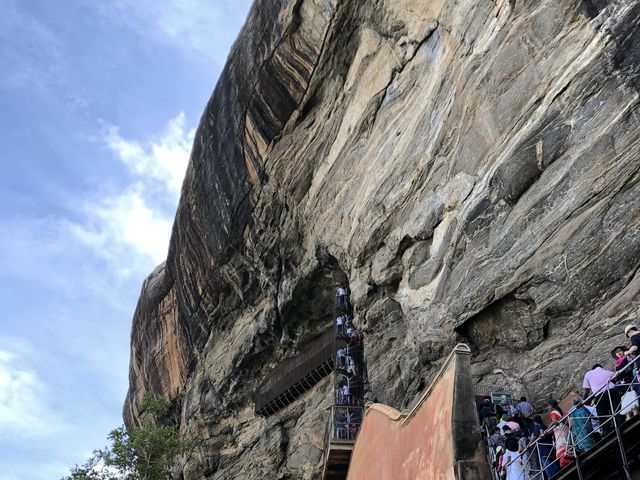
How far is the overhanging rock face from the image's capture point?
927 cm

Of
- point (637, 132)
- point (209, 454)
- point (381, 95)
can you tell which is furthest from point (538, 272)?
point (209, 454)

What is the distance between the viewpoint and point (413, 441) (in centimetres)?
1106

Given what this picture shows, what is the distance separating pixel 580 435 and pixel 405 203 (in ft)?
30.5

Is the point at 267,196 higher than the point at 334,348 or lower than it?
higher

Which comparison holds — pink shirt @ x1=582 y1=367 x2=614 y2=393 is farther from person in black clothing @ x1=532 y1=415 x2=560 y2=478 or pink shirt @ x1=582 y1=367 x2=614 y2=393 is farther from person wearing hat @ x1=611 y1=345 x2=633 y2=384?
person in black clothing @ x1=532 y1=415 x2=560 y2=478

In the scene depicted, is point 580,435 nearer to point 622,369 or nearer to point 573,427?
point 573,427

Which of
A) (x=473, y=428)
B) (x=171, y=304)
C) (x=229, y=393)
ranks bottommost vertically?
(x=473, y=428)

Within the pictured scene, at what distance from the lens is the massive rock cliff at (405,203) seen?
37.0 ft

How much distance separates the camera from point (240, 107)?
2500 centimetres

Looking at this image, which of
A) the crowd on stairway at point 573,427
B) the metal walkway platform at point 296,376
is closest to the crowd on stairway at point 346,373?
the metal walkway platform at point 296,376

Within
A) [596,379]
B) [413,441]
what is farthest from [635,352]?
[413,441]

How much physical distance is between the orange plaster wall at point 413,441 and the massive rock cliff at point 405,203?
Answer: 1.96m

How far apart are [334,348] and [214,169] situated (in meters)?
9.80

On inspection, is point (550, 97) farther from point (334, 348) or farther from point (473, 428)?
point (334, 348)
